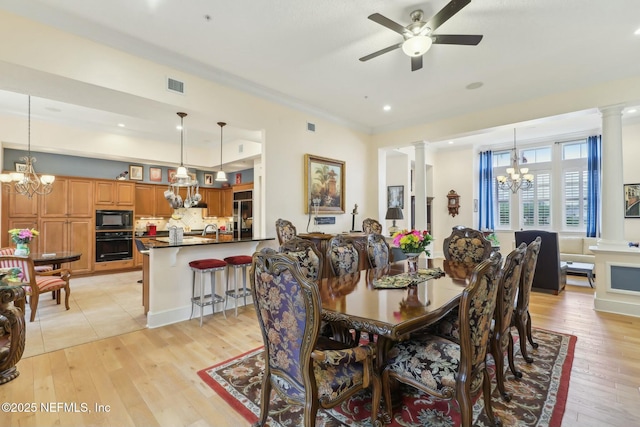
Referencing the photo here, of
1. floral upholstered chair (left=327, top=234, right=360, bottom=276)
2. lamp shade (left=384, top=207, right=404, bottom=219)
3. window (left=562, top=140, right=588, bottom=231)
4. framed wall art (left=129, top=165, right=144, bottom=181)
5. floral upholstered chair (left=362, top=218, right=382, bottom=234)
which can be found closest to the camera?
floral upholstered chair (left=327, top=234, right=360, bottom=276)

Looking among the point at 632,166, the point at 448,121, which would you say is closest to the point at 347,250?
the point at 448,121

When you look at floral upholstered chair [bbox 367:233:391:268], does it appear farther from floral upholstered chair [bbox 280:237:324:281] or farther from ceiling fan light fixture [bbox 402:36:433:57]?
ceiling fan light fixture [bbox 402:36:433:57]

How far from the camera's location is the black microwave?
22.4 feet

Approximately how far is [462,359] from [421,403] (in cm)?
76

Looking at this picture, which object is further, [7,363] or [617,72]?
[617,72]

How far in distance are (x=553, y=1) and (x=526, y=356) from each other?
10.6 feet

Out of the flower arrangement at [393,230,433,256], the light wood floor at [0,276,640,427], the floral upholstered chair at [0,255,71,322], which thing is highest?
the flower arrangement at [393,230,433,256]

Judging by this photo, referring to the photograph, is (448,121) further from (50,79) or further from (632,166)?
(50,79)

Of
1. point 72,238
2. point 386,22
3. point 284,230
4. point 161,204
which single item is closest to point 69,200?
point 72,238

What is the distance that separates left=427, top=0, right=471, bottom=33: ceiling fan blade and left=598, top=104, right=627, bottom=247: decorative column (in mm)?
3438

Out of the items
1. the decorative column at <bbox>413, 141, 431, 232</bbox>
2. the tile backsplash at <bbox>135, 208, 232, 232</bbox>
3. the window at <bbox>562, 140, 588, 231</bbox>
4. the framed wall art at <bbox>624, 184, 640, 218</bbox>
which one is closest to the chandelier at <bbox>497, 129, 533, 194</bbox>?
the window at <bbox>562, 140, 588, 231</bbox>

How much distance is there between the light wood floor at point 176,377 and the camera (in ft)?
6.46

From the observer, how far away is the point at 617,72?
397cm

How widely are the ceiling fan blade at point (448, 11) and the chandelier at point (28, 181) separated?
624 centimetres
